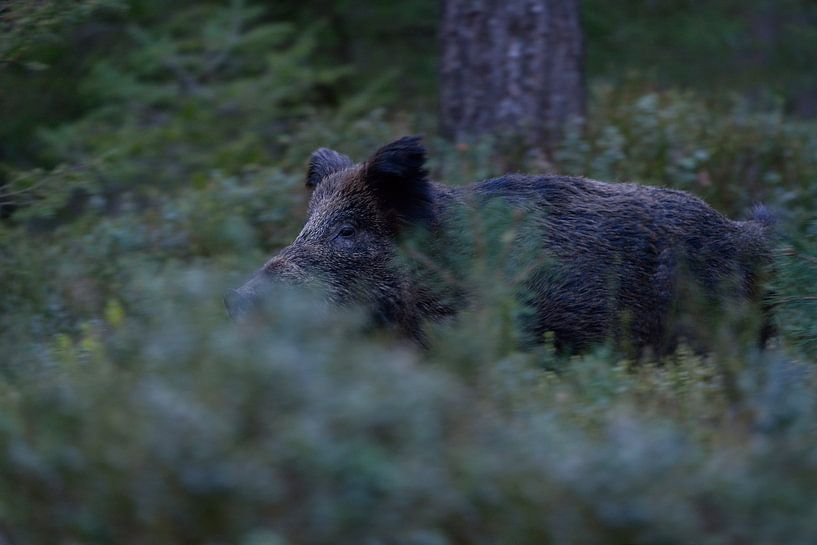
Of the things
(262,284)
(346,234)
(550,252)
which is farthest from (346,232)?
(550,252)

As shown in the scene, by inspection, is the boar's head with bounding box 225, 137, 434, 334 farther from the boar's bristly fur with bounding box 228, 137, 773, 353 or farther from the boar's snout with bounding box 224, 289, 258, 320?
the boar's snout with bounding box 224, 289, 258, 320

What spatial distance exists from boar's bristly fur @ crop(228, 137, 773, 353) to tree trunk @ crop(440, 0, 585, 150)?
324cm

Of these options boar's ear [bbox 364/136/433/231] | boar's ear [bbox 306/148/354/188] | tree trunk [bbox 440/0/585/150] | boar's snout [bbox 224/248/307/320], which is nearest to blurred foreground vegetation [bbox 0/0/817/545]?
boar's snout [bbox 224/248/307/320]

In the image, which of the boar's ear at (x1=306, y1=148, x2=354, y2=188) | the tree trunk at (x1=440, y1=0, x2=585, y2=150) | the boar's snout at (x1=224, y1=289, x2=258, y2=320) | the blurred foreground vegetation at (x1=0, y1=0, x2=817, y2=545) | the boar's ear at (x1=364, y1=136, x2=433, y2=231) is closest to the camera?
the blurred foreground vegetation at (x1=0, y1=0, x2=817, y2=545)

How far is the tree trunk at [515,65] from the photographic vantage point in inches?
359

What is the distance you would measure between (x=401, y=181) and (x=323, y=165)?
0.86 metres

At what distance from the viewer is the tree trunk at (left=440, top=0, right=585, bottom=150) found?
9.12 metres

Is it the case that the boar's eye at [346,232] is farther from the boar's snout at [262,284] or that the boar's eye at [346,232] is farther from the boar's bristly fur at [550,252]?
the boar's snout at [262,284]

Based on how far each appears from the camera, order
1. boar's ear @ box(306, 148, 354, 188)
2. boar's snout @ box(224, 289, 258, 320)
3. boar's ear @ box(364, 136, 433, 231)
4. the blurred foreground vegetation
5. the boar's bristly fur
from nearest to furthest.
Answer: the blurred foreground vegetation → boar's snout @ box(224, 289, 258, 320) → the boar's bristly fur → boar's ear @ box(364, 136, 433, 231) → boar's ear @ box(306, 148, 354, 188)

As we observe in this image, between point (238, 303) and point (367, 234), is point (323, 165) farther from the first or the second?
point (238, 303)

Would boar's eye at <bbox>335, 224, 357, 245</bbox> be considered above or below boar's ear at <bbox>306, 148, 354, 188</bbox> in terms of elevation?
below

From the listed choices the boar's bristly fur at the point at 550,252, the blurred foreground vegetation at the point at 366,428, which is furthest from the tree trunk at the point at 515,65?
the boar's bristly fur at the point at 550,252

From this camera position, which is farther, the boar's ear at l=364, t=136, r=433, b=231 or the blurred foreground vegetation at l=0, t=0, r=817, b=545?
the boar's ear at l=364, t=136, r=433, b=231

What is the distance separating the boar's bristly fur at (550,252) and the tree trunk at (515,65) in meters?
3.24
